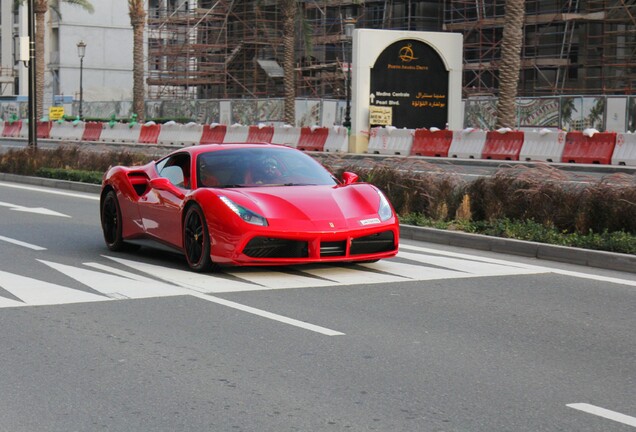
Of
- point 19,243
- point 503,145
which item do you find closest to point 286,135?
point 503,145

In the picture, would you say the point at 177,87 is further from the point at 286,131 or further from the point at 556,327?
the point at 556,327

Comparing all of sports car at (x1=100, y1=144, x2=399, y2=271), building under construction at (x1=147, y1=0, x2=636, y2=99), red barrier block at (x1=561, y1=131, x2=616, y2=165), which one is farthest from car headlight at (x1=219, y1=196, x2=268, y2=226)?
building under construction at (x1=147, y1=0, x2=636, y2=99)

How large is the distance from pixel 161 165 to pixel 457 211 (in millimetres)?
4555

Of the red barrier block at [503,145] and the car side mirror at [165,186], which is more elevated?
the car side mirror at [165,186]

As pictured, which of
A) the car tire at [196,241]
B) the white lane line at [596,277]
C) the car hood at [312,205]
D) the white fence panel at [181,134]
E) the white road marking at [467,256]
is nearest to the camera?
the car hood at [312,205]

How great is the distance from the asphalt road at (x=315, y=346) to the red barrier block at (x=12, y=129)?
5023 cm

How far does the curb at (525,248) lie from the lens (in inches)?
470

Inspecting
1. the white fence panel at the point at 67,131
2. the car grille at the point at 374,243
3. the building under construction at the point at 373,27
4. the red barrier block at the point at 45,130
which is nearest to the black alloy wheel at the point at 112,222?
the car grille at the point at 374,243

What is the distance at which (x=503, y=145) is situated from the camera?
3350 centimetres

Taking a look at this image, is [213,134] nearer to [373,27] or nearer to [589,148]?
[589,148]

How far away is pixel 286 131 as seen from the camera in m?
42.1

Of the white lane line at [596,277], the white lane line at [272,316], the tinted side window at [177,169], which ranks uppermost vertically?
the tinted side window at [177,169]

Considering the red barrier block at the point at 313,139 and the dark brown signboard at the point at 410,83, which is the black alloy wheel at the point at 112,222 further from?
the red barrier block at the point at 313,139

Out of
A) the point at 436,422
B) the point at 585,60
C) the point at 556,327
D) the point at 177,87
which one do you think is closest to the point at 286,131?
the point at 585,60
